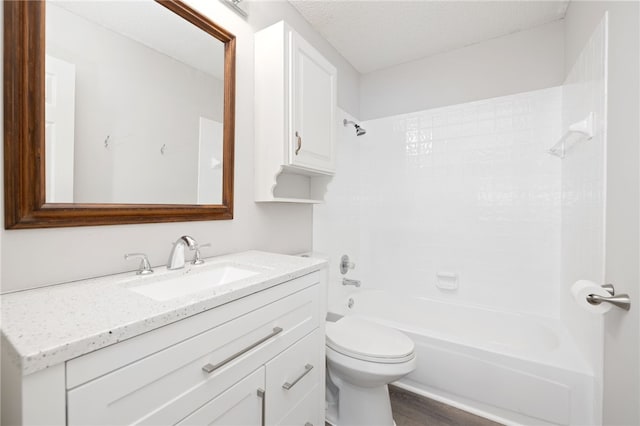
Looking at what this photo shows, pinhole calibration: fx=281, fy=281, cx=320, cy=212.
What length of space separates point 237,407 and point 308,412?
46cm

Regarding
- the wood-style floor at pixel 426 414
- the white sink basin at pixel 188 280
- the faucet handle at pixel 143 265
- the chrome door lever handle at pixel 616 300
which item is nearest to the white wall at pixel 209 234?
the faucet handle at pixel 143 265

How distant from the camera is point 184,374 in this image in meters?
0.68

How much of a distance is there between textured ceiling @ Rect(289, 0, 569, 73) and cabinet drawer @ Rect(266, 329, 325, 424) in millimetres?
2037

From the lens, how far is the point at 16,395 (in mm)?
472

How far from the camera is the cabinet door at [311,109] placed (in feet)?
4.87

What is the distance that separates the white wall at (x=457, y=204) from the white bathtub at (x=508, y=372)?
0.67ft

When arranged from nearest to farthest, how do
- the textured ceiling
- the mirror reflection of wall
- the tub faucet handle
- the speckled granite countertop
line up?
1. the speckled granite countertop
2. the mirror reflection of wall
3. the textured ceiling
4. the tub faucet handle

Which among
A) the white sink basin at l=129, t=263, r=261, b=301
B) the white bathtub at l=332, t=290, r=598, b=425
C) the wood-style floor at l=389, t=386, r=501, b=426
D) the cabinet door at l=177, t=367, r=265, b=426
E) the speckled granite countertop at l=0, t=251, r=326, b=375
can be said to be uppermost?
the speckled granite countertop at l=0, t=251, r=326, b=375

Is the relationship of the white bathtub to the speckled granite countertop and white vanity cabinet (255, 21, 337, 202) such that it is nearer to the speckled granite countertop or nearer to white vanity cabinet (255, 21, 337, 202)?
white vanity cabinet (255, 21, 337, 202)

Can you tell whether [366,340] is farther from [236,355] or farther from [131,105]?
[131,105]

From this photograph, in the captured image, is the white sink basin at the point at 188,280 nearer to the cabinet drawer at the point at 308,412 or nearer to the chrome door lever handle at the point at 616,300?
the cabinet drawer at the point at 308,412

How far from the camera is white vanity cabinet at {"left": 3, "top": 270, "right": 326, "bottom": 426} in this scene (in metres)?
0.54

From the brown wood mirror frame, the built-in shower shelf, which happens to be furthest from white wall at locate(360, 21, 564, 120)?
the brown wood mirror frame

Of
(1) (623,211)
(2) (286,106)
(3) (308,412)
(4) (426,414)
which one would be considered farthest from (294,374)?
(1) (623,211)
